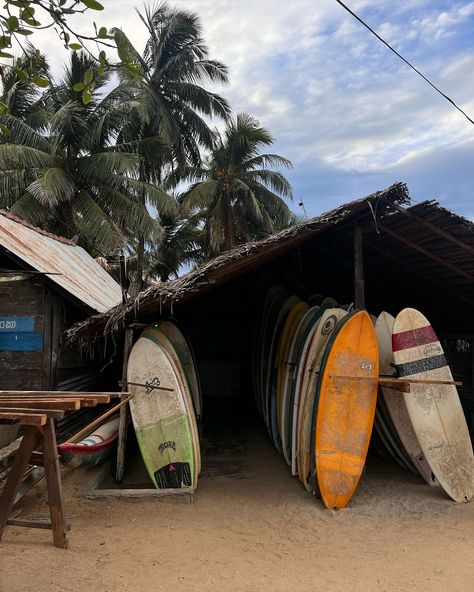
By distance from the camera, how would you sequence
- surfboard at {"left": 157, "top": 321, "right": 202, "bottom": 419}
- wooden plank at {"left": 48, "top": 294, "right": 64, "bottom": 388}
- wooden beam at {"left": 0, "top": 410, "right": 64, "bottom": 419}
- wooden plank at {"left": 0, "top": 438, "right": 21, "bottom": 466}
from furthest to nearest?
surfboard at {"left": 157, "top": 321, "right": 202, "bottom": 419} < wooden plank at {"left": 48, "top": 294, "right": 64, "bottom": 388} < wooden plank at {"left": 0, "top": 438, "right": 21, "bottom": 466} < wooden beam at {"left": 0, "top": 410, "right": 64, "bottom": 419}

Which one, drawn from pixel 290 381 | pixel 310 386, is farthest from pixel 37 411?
pixel 290 381

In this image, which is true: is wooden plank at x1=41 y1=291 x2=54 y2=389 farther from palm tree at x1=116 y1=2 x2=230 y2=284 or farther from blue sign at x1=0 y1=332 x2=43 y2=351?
palm tree at x1=116 y1=2 x2=230 y2=284

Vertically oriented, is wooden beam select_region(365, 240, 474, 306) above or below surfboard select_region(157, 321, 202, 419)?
above

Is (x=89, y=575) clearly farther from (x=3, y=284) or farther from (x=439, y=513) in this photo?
(x=3, y=284)

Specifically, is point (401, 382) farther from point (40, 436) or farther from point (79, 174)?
point (79, 174)

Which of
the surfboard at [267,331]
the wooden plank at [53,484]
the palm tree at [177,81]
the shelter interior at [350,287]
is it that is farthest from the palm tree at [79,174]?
the wooden plank at [53,484]

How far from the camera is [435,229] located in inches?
216

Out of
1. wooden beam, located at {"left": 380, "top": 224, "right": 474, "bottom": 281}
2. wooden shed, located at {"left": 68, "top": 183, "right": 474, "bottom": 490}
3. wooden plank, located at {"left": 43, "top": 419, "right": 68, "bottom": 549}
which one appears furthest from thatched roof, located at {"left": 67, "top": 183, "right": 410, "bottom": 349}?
wooden plank, located at {"left": 43, "top": 419, "right": 68, "bottom": 549}

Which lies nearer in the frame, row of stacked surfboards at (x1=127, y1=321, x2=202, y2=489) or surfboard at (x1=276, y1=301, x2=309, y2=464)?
row of stacked surfboards at (x1=127, y1=321, x2=202, y2=489)

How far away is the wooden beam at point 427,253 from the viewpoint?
5.98m

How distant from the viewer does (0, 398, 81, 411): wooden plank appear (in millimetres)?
3086

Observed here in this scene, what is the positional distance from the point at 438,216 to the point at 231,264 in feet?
7.60

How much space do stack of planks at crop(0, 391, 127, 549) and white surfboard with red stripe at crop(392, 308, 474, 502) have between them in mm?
3230

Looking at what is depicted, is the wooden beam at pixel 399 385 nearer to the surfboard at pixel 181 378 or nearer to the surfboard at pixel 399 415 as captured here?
the surfboard at pixel 399 415
